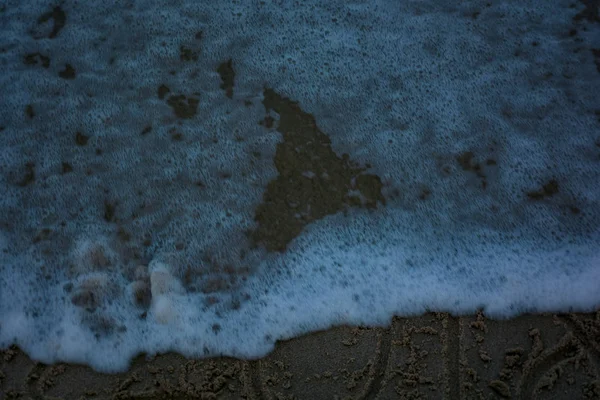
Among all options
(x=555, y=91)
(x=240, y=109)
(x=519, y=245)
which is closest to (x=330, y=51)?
(x=240, y=109)

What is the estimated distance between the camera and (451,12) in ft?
9.46

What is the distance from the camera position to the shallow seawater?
188 centimetres

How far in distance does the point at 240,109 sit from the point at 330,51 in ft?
2.08

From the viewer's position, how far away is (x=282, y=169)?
225cm

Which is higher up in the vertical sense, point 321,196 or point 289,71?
point 289,71

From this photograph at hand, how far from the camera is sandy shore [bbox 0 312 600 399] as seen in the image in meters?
1.65

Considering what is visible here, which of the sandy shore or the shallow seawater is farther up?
the shallow seawater

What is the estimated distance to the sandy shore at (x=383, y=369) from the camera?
1.65 meters

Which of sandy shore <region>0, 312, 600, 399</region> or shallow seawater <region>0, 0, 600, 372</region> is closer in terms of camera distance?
sandy shore <region>0, 312, 600, 399</region>

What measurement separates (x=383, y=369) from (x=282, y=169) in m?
0.97

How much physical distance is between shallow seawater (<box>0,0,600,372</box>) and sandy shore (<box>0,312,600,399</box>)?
6 cm

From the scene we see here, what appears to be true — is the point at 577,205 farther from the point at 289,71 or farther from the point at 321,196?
the point at 289,71

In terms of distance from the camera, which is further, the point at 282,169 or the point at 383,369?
the point at 282,169

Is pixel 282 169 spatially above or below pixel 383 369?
above
